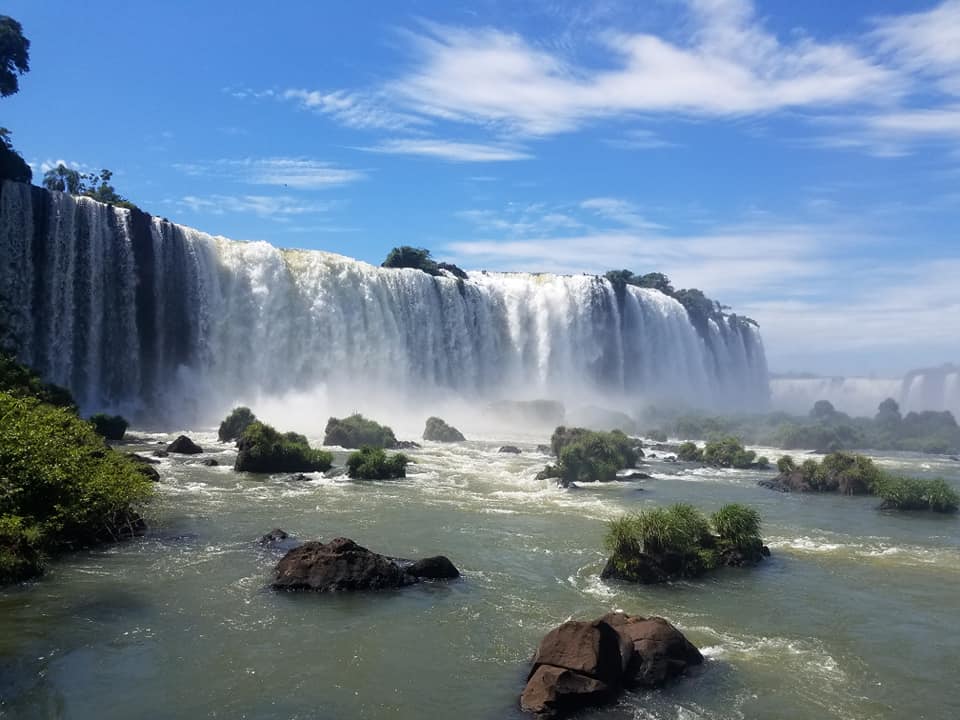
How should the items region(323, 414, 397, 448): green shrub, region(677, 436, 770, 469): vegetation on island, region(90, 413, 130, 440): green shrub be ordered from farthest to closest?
region(677, 436, 770, 469): vegetation on island → region(323, 414, 397, 448): green shrub → region(90, 413, 130, 440): green shrub

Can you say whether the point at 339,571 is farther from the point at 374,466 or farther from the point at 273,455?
the point at 273,455

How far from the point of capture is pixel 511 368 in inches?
2702

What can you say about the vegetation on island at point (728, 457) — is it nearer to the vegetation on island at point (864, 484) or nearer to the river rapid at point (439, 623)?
the vegetation on island at point (864, 484)

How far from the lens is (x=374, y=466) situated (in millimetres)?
27703

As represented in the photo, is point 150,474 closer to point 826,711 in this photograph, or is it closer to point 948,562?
point 826,711

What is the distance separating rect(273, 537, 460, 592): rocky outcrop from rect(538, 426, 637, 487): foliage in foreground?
1492 centimetres

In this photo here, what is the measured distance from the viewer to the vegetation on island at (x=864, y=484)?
82.8 ft

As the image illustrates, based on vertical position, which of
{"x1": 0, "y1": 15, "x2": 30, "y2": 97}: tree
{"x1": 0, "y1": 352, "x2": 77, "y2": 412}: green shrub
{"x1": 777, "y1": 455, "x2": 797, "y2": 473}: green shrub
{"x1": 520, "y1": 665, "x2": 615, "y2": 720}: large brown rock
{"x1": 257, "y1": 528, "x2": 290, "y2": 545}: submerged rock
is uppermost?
{"x1": 0, "y1": 15, "x2": 30, "y2": 97}: tree

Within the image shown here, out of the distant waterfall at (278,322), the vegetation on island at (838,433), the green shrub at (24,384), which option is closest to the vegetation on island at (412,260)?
the distant waterfall at (278,322)

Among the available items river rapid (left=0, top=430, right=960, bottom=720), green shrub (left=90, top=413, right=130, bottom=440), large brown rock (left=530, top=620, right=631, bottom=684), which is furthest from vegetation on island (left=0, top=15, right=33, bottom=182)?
large brown rock (left=530, top=620, right=631, bottom=684)

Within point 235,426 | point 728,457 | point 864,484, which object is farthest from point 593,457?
point 235,426

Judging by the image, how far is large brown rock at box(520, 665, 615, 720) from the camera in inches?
A: 344

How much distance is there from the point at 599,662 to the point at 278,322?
152 ft

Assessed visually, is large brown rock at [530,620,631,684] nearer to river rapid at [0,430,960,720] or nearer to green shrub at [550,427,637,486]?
river rapid at [0,430,960,720]
